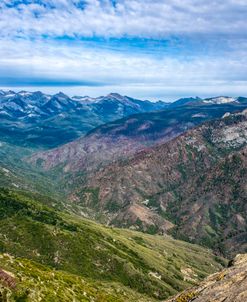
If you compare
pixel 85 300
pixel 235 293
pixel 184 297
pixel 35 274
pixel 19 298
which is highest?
pixel 235 293

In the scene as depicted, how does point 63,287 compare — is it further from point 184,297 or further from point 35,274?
point 184,297

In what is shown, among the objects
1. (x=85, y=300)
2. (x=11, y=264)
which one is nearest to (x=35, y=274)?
(x=11, y=264)

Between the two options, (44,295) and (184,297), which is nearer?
(184,297)

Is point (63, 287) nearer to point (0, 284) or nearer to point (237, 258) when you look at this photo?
point (0, 284)

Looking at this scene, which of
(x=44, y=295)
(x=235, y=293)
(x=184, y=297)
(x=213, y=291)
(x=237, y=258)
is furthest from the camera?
(x=44, y=295)

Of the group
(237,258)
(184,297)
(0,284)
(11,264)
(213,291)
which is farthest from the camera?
(11,264)

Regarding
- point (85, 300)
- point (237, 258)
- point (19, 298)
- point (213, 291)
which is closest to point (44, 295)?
point (19, 298)

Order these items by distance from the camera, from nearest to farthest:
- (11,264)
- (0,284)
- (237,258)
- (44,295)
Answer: (237,258) < (0,284) < (44,295) < (11,264)

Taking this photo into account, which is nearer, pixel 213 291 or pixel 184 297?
pixel 213 291

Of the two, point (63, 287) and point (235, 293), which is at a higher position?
point (235, 293)
